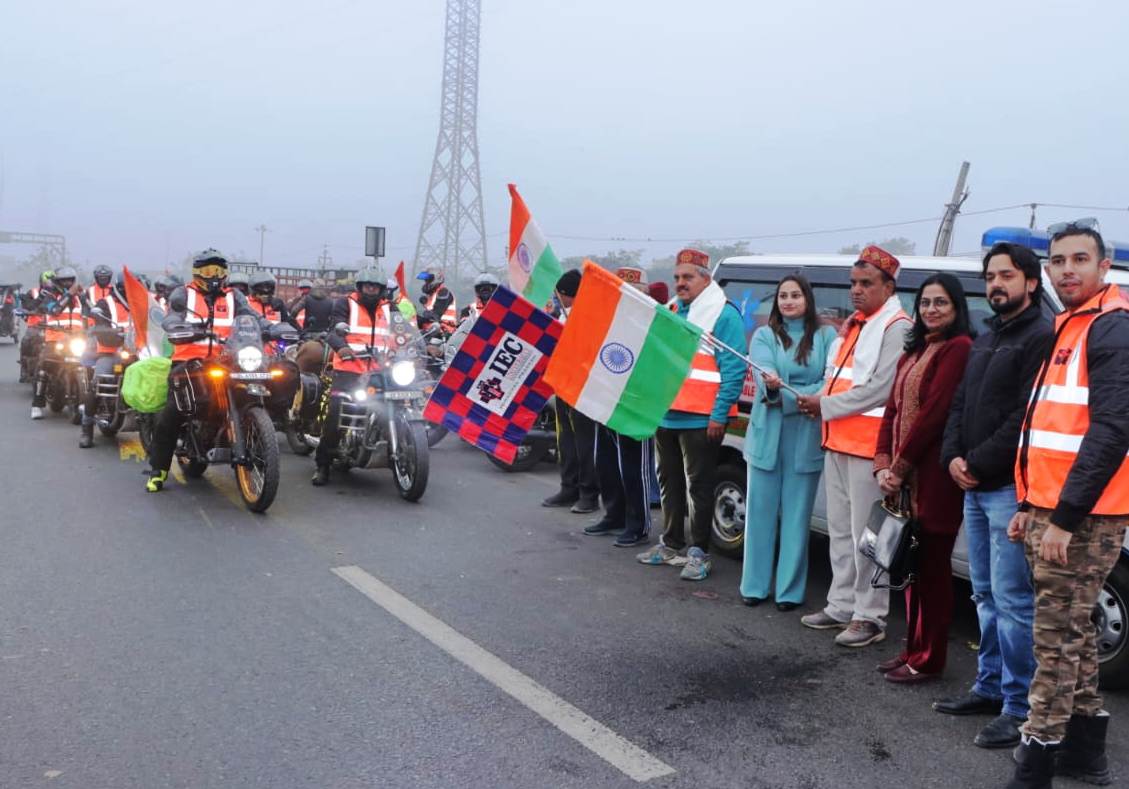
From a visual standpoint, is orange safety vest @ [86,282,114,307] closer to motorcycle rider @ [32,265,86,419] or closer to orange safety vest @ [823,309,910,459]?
motorcycle rider @ [32,265,86,419]

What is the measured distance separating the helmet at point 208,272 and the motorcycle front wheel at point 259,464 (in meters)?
1.08

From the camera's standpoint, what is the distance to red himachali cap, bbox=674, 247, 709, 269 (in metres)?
5.54

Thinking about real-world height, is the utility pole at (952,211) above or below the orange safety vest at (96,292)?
above

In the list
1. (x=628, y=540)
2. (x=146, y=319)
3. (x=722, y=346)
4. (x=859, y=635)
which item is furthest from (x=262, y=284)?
(x=859, y=635)

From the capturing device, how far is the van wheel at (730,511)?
6.03 metres

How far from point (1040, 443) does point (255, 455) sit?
5475mm

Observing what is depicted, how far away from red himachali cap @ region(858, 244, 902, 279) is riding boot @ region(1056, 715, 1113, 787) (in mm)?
2119

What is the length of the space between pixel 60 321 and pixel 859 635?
1075 centimetres

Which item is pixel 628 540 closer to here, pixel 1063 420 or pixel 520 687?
pixel 520 687

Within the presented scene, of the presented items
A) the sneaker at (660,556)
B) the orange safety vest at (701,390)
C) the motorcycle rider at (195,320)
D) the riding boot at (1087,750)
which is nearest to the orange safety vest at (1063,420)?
the riding boot at (1087,750)

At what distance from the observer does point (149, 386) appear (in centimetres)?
755

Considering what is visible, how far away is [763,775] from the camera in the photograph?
10.8 ft

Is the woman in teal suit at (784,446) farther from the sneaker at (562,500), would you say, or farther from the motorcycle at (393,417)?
the motorcycle at (393,417)

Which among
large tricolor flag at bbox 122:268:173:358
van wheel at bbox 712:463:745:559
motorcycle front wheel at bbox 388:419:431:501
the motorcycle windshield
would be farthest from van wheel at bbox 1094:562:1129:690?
large tricolor flag at bbox 122:268:173:358
